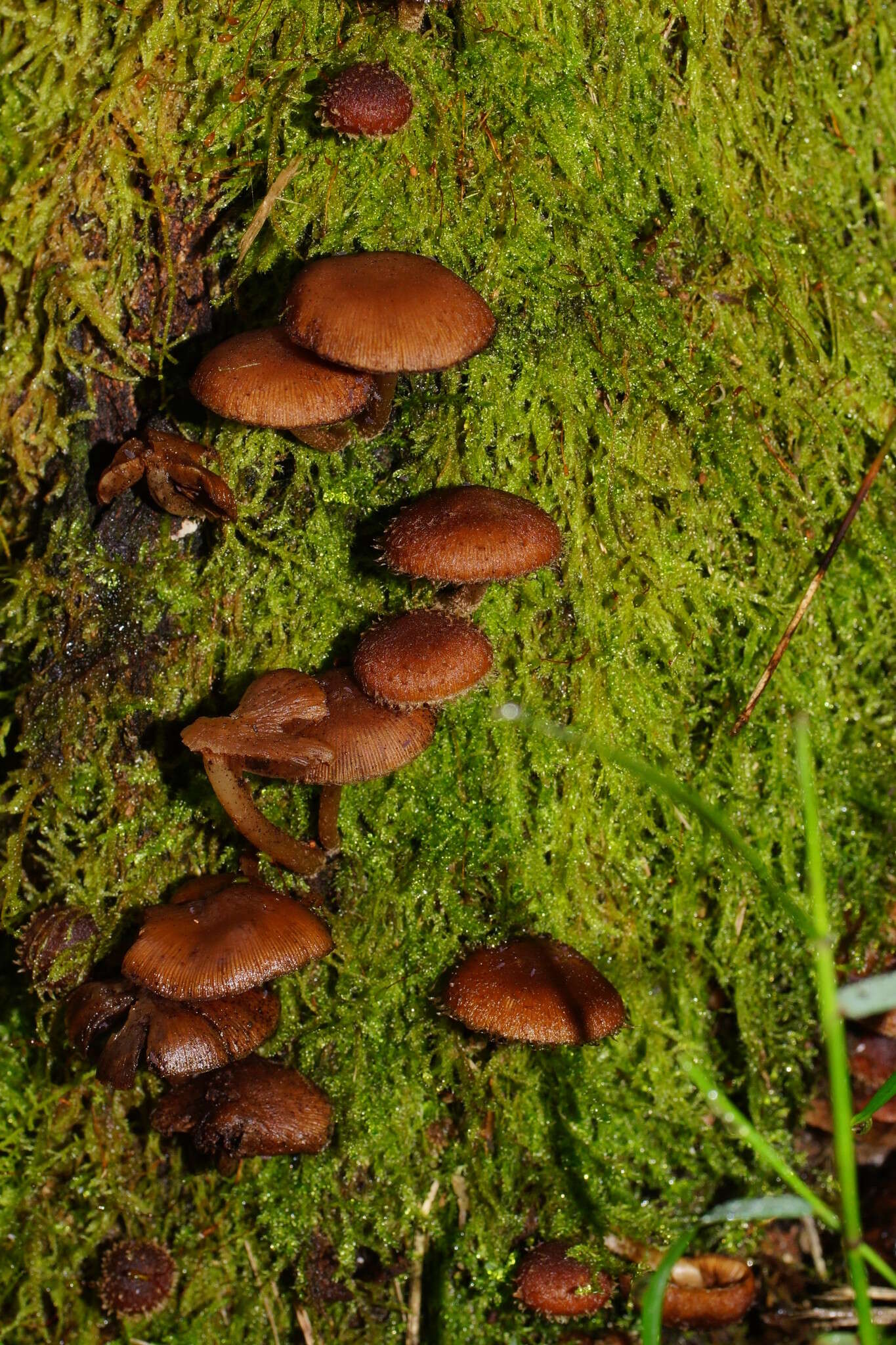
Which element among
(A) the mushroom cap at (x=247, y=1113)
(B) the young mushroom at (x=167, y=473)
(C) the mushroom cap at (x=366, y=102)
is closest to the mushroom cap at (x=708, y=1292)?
(A) the mushroom cap at (x=247, y=1113)

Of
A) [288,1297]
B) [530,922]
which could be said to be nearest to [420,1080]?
[530,922]

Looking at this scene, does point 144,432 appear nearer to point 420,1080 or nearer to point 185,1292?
point 420,1080

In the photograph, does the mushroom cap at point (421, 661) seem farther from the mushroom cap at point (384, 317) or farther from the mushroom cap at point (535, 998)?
the mushroom cap at point (535, 998)

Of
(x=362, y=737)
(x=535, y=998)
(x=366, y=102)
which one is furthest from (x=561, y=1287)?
(x=366, y=102)

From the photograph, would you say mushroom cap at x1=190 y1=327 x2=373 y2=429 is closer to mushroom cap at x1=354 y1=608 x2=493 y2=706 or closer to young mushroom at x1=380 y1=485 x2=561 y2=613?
young mushroom at x1=380 y1=485 x2=561 y2=613

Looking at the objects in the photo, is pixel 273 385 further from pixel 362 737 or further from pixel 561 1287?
pixel 561 1287
